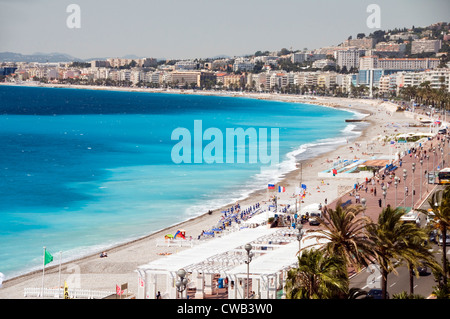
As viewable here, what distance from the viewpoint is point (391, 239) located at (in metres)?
13.3

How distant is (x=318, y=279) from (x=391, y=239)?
239 centimetres

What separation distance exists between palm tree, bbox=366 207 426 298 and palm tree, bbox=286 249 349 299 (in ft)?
5.95

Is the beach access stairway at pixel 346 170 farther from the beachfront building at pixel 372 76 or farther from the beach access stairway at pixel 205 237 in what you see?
the beachfront building at pixel 372 76

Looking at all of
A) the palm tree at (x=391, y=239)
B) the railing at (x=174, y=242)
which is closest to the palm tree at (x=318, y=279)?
the palm tree at (x=391, y=239)

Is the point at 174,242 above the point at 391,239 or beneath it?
beneath

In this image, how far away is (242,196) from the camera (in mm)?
35312

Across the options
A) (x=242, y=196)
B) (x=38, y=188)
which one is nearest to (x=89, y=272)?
(x=242, y=196)

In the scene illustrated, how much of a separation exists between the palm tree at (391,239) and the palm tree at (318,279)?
181 centimetres

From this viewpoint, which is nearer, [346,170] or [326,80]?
[346,170]

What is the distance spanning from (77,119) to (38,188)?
225ft

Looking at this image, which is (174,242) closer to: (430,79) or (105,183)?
→ (105,183)

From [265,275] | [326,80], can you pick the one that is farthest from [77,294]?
[326,80]

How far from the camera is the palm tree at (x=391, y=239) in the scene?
43.5 feet
